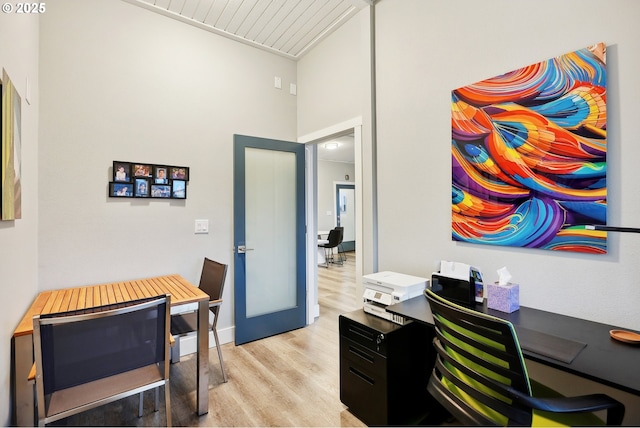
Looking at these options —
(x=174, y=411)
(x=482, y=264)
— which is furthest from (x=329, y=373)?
(x=482, y=264)

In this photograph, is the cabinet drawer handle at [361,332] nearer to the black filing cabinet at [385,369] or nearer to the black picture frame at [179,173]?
the black filing cabinet at [385,369]

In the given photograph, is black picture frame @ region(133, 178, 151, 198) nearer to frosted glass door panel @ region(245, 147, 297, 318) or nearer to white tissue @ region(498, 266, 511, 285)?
frosted glass door panel @ region(245, 147, 297, 318)

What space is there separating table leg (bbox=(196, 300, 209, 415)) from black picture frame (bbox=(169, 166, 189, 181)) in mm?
1301

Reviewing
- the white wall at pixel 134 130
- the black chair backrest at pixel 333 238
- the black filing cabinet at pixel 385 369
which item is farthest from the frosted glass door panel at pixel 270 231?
the black chair backrest at pixel 333 238

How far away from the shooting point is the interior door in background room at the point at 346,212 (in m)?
9.23

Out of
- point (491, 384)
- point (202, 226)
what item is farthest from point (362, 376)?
point (202, 226)

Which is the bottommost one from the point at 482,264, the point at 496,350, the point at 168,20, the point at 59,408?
the point at 59,408

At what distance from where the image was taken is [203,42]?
9.68 ft

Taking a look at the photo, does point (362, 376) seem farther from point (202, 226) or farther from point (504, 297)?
point (202, 226)

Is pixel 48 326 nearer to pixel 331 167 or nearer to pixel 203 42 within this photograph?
pixel 203 42

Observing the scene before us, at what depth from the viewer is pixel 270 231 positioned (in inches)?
130

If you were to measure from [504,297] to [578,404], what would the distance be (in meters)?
0.68

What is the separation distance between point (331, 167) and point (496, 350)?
809cm

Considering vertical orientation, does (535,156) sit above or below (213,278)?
above
